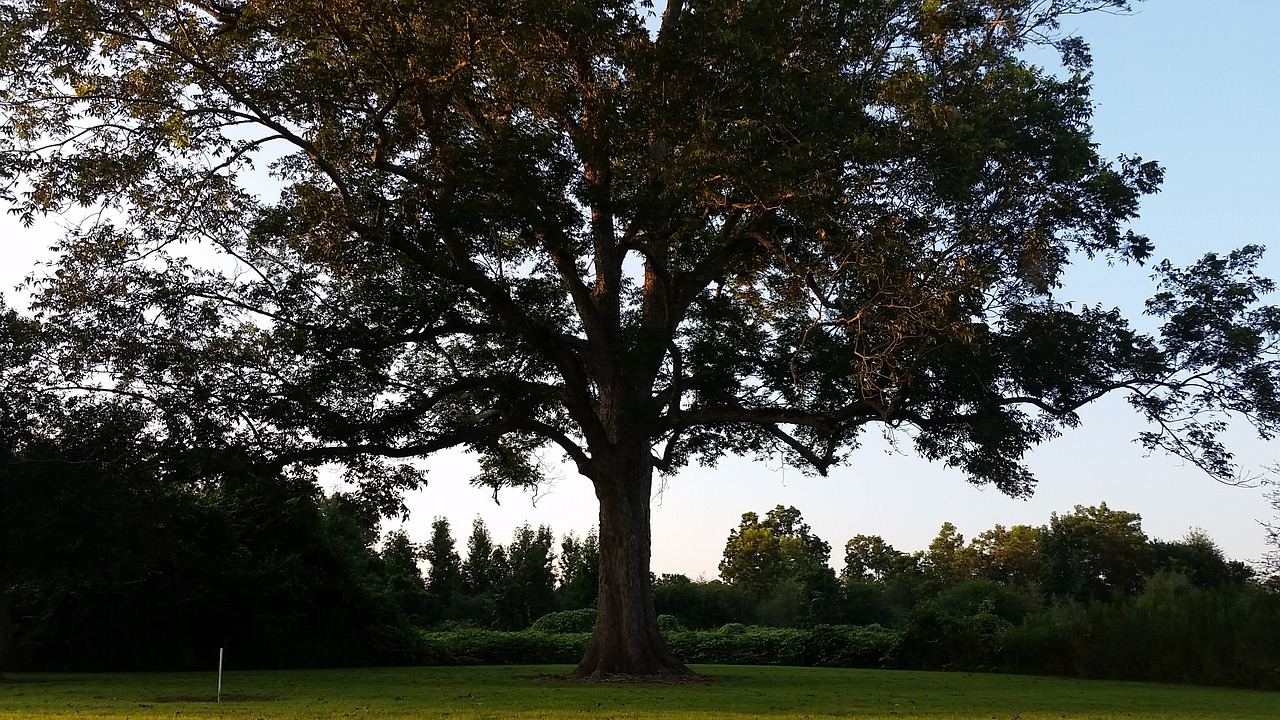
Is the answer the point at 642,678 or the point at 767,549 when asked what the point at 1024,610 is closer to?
the point at 642,678

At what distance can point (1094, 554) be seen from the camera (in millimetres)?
58656

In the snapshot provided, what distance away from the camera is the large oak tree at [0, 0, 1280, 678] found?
571 inches

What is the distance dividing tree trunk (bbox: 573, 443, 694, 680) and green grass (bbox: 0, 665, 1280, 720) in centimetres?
106

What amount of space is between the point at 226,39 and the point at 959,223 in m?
11.5

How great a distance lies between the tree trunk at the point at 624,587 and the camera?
60.6 feet

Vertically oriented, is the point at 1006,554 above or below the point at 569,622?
above

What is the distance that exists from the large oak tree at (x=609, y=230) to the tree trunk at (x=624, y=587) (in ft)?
0.21

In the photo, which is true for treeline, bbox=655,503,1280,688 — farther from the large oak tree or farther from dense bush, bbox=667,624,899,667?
the large oak tree

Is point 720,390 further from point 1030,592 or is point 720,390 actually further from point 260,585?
point 1030,592

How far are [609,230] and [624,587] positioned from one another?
6677mm

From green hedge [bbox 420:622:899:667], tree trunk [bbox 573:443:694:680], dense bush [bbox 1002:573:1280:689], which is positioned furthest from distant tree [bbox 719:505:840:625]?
tree trunk [bbox 573:443:694:680]

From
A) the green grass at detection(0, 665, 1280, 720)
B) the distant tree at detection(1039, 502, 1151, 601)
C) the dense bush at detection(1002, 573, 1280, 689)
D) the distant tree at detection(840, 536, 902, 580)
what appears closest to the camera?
the green grass at detection(0, 665, 1280, 720)

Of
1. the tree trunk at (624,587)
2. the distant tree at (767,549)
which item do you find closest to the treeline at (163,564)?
the tree trunk at (624,587)

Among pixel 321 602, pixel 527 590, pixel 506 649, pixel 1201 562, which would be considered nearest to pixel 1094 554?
pixel 1201 562
